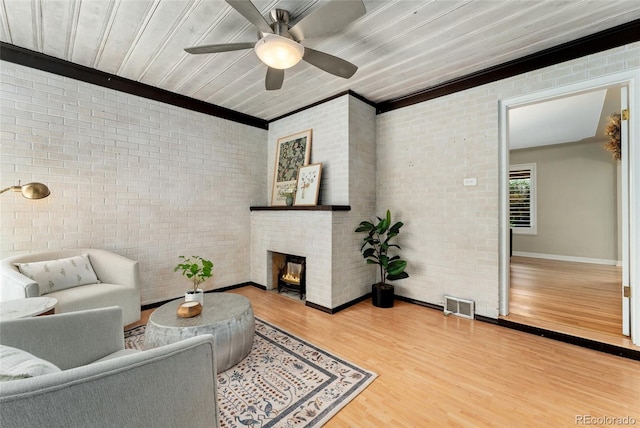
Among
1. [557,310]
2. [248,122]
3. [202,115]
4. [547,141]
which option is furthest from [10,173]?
[547,141]

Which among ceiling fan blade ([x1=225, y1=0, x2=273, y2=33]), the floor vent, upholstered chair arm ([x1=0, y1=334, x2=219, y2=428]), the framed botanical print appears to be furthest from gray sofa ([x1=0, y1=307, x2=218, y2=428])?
the framed botanical print

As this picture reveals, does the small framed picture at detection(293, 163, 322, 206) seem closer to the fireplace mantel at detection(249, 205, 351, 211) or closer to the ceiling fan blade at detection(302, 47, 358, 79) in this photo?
the fireplace mantel at detection(249, 205, 351, 211)

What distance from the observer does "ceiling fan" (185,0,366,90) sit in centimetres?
174

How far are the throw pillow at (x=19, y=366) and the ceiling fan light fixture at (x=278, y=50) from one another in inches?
84.5

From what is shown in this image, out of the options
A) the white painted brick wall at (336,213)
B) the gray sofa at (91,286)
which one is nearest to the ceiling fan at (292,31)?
the white painted brick wall at (336,213)

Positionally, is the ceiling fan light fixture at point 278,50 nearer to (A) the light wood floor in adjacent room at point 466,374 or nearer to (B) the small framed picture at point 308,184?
(B) the small framed picture at point 308,184

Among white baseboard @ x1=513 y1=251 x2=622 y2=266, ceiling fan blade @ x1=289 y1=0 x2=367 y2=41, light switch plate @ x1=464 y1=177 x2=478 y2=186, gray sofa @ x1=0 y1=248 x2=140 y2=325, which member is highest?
ceiling fan blade @ x1=289 y1=0 x2=367 y2=41

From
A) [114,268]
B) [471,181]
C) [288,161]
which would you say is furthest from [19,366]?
[288,161]

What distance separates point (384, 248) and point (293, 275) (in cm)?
140

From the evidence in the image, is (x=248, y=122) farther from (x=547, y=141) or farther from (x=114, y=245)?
(x=547, y=141)

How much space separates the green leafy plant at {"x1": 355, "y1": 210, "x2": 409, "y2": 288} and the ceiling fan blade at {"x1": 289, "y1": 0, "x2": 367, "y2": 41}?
218 centimetres

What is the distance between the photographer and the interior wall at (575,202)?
563 centimetres

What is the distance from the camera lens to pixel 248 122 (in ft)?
14.3

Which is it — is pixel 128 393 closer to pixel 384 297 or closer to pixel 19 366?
pixel 19 366
